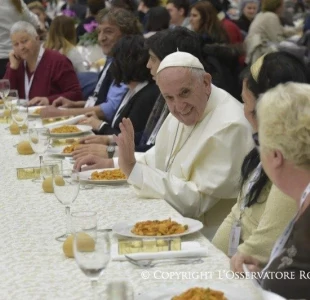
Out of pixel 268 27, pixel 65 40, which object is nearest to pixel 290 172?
pixel 65 40

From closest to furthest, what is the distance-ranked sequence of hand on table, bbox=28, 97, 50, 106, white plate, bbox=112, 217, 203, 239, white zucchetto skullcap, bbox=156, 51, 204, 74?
white plate, bbox=112, 217, 203, 239
white zucchetto skullcap, bbox=156, 51, 204, 74
hand on table, bbox=28, 97, 50, 106

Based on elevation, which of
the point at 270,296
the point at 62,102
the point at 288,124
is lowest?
the point at 62,102

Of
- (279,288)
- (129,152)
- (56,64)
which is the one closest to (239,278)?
(279,288)

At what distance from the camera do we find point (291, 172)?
1.92 meters

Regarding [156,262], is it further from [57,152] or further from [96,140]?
[96,140]

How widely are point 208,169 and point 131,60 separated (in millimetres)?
1657

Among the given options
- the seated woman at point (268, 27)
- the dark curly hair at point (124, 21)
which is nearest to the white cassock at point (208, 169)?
the dark curly hair at point (124, 21)

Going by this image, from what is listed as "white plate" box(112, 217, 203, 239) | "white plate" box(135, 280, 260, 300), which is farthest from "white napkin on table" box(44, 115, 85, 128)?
"white plate" box(135, 280, 260, 300)

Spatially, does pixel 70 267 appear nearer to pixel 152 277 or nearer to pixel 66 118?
pixel 152 277

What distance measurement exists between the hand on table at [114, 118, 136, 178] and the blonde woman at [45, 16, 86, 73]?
14.0ft

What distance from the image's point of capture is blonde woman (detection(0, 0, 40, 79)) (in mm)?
7363

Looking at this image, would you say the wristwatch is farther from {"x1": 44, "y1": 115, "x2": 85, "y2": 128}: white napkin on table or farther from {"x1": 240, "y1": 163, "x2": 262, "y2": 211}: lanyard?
{"x1": 240, "y1": 163, "x2": 262, "y2": 211}: lanyard

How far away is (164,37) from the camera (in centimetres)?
393

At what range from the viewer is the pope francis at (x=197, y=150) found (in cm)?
311
